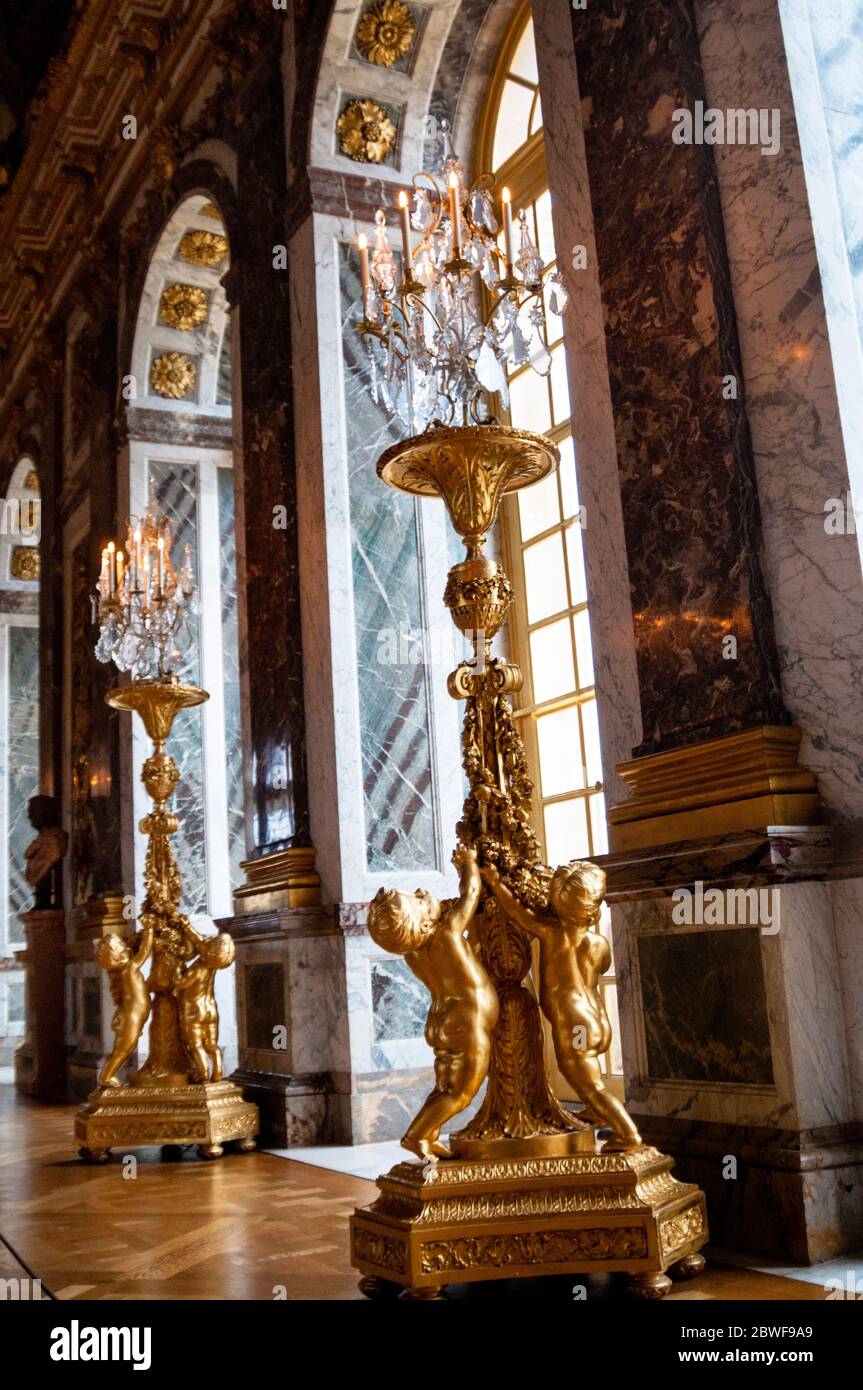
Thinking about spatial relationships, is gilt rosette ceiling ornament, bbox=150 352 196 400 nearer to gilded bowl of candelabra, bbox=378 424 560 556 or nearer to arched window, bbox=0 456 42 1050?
arched window, bbox=0 456 42 1050

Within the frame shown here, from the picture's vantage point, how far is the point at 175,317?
10.2 metres

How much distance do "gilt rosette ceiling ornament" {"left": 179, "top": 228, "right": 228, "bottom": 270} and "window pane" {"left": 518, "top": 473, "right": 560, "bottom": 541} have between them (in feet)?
13.2

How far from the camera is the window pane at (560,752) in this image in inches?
258

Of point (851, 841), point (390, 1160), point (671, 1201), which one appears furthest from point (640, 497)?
point (390, 1160)

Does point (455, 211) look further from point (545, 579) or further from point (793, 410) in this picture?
point (545, 579)

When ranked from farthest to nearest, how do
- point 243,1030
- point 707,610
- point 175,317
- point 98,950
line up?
1. point 175,317
2. point 243,1030
3. point 98,950
4. point 707,610

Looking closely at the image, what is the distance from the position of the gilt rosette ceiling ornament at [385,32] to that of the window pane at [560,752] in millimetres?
3843

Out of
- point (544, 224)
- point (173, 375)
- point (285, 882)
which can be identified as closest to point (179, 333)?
point (173, 375)

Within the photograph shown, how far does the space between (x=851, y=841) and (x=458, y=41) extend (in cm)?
576

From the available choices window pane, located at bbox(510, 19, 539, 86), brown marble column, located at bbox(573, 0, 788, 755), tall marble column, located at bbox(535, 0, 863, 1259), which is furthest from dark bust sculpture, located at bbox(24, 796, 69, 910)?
brown marble column, located at bbox(573, 0, 788, 755)

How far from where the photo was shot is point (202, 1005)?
262 inches
